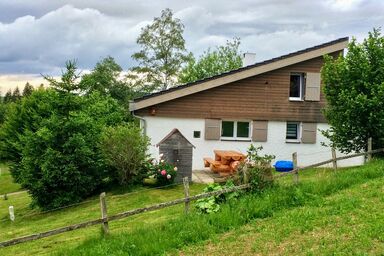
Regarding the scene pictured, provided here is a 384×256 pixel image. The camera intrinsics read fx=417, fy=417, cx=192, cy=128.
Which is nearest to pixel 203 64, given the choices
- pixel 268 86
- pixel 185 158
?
pixel 268 86

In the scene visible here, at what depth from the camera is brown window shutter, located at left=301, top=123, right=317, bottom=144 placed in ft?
70.9

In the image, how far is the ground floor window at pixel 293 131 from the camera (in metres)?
21.8

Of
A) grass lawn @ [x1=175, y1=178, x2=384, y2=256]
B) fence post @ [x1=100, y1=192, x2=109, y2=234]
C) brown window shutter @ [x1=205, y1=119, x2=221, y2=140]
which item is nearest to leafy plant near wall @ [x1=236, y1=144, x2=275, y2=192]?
grass lawn @ [x1=175, y1=178, x2=384, y2=256]

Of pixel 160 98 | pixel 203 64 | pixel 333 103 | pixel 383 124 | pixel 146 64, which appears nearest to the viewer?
pixel 383 124

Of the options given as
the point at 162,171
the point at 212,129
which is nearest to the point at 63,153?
the point at 162,171

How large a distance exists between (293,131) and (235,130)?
3171mm

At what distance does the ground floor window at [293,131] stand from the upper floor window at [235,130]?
2.19 meters

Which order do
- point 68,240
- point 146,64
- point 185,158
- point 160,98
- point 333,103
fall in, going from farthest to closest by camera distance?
point 146,64
point 160,98
point 185,158
point 333,103
point 68,240

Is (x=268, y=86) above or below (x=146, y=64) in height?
below

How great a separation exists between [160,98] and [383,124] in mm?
9935

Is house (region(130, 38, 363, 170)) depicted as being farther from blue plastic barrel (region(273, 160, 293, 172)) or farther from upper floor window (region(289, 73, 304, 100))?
Result: blue plastic barrel (region(273, 160, 293, 172))

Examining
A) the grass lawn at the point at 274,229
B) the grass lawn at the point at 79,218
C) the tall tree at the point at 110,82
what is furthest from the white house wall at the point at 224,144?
the tall tree at the point at 110,82

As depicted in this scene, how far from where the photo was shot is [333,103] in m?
15.5

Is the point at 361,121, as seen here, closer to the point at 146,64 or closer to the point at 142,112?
the point at 142,112
